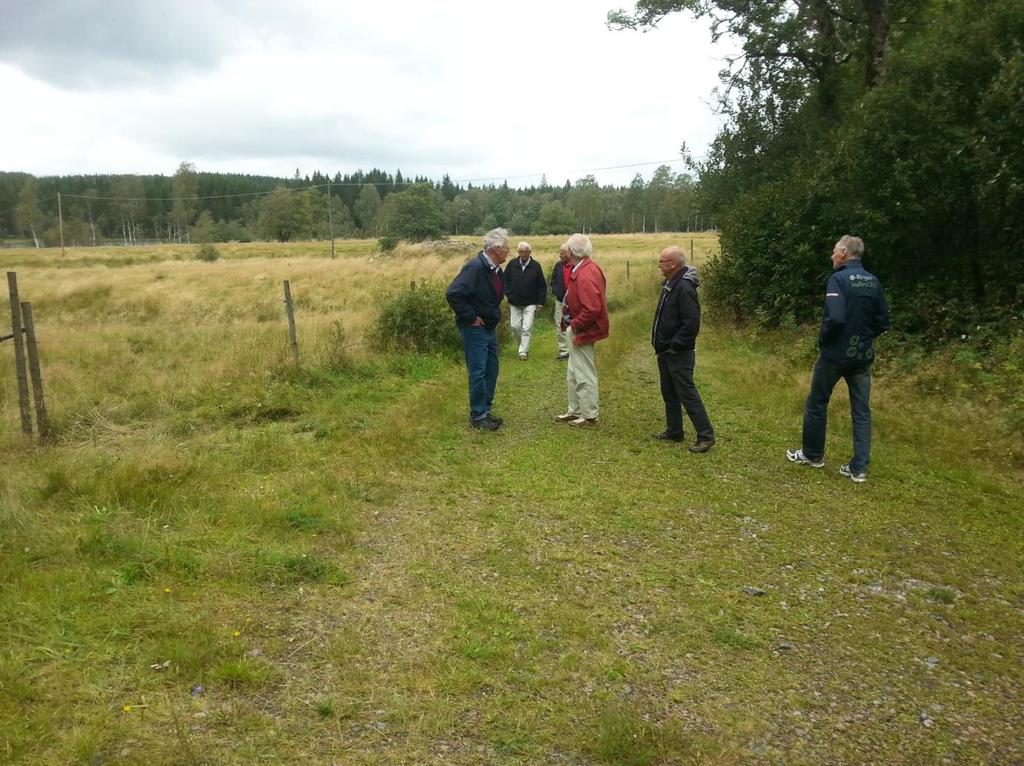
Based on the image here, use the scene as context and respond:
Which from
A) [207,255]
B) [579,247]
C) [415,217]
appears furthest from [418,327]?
[415,217]

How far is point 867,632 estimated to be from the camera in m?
3.71

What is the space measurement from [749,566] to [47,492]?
5.16 m

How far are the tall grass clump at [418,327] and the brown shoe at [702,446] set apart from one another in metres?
5.66

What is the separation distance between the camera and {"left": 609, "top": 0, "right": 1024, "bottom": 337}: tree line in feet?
32.3

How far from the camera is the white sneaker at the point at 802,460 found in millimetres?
6467

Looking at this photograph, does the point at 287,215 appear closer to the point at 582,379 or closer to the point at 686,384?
the point at 582,379

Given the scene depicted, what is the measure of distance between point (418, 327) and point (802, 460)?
6.96m

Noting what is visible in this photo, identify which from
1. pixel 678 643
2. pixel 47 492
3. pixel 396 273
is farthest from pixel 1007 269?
pixel 396 273

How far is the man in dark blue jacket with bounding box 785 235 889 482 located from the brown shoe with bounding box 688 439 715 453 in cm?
103

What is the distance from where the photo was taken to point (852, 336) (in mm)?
5855

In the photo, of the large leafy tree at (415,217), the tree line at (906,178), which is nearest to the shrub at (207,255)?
the large leafy tree at (415,217)

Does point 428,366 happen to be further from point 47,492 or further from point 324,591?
point 324,591

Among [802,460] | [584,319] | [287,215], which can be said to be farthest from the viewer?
[287,215]

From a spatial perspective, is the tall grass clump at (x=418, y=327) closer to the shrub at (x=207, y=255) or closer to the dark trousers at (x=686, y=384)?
the dark trousers at (x=686, y=384)
